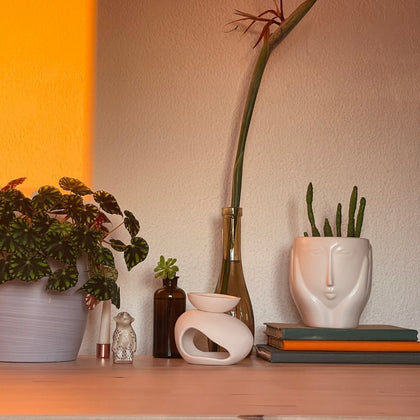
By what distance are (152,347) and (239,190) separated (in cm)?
39

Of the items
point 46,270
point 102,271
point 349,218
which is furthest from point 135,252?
point 349,218

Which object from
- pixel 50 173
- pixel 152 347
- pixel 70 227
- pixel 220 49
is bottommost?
pixel 152 347

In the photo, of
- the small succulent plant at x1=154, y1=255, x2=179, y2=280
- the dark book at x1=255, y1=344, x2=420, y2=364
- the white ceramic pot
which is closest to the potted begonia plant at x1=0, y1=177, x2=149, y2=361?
the white ceramic pot

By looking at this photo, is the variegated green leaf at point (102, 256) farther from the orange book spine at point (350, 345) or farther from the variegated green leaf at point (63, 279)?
the orange book spine at point (350, 345)

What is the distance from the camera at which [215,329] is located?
1.32m

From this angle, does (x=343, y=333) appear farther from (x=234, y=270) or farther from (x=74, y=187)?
(x=74, y=187)

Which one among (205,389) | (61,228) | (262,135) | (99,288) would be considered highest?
(262,135)

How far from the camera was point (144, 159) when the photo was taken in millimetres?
1631

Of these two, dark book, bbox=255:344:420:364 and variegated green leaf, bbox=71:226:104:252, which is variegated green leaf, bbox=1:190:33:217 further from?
dark book, bbox=255:344:420:364

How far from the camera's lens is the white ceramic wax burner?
4.35 feet

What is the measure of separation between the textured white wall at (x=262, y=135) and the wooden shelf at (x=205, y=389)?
12.1 inches

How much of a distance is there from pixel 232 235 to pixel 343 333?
30cm

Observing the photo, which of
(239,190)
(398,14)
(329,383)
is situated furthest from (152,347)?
(398,14)

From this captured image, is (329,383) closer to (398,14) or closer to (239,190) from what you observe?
(239,190)
